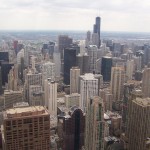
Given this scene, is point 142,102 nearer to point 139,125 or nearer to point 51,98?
point 139,125

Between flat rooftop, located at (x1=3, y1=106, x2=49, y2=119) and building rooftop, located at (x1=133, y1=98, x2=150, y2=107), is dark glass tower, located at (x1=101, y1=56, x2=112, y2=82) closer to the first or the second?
building rooftop, located at (x1=133, y1=98, x2=150, y2=107)

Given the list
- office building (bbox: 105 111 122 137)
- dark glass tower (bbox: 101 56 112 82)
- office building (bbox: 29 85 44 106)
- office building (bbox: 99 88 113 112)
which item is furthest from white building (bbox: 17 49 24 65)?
office building (bbox: 105 111 122 137)

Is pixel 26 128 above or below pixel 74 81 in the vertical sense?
above

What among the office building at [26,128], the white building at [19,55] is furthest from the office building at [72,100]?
the white building at [19,55]

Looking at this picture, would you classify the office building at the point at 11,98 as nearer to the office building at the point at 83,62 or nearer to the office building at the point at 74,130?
the office building at the point at 74,130

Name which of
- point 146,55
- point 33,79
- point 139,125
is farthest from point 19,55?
point 139,125

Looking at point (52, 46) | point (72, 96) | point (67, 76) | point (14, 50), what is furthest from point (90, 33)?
point (72, 96)

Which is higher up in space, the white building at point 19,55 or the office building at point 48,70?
the white building at point 19,55
